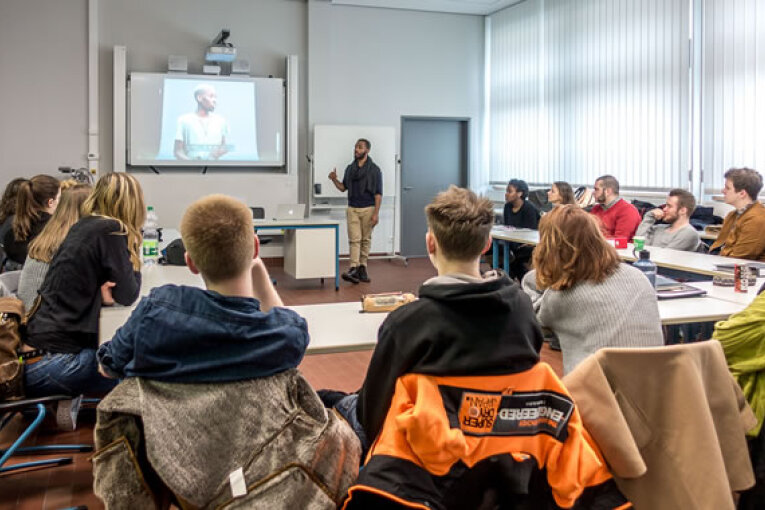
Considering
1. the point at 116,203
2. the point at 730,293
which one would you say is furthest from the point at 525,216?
the point at 116,203

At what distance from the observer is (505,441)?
4.99 ft

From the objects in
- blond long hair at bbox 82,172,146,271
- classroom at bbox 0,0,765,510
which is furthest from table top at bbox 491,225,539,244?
blond long hair at bbox 82,172,146,271

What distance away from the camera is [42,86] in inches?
319

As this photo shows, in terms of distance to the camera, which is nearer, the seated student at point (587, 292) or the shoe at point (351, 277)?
the seated student at point (587, 292)

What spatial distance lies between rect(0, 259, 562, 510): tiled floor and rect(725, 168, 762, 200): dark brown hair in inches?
68.6

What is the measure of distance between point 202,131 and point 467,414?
769 cm

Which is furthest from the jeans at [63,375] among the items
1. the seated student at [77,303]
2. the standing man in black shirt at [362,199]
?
the standing man in black shirt at [362,199]

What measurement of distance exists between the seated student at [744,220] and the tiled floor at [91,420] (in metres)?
1.43

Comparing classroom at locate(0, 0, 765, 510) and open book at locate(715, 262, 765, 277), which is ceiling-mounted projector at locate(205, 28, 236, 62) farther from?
open book at locate(715, 262, 765, 277)

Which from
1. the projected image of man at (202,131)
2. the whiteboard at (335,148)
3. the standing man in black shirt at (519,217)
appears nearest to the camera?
the standing man in black shirt at (519,217)

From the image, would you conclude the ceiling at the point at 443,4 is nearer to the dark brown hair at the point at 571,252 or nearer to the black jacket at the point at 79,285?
the black jacket at the point at 79,285

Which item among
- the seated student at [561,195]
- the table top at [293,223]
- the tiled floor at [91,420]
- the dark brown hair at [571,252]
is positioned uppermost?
the seated student at [561,195]

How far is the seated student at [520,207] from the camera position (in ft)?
22.3

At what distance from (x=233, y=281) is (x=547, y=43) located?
7.97 meters
